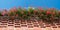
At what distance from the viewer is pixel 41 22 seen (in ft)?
15.5

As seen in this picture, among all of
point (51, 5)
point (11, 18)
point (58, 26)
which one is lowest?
point (58, 26)

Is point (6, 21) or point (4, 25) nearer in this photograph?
point (4, 25)

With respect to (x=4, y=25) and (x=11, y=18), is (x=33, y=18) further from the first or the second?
(x=4, y=25)

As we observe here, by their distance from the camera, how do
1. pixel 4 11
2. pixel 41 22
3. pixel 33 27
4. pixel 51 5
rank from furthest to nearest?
pixel 51 5, pixel 4 11, pixel 41 22, pixel 33 27

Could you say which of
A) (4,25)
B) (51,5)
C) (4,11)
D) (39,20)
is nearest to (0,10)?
(4,11)

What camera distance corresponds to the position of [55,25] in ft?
15.1

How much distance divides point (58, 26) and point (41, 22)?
53 centimetres

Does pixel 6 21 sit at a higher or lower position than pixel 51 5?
lower

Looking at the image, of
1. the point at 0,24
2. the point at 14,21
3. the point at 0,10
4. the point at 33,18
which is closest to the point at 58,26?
the point at 33,18

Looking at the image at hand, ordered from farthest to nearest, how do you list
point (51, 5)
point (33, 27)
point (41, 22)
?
point (51, 5)
point (41, 22)
point (33, 27)

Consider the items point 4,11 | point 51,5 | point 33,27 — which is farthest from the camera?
point 51,5

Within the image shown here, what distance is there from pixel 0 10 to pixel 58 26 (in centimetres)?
207

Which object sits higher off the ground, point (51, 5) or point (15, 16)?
point (51, 5)

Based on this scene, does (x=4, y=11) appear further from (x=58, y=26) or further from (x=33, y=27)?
(x=58, y=26)
